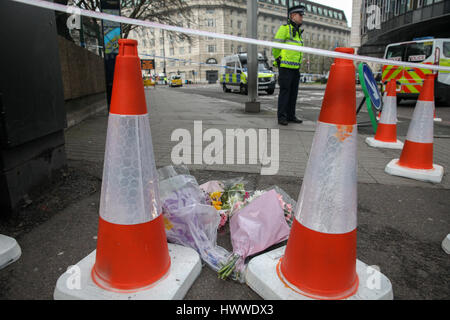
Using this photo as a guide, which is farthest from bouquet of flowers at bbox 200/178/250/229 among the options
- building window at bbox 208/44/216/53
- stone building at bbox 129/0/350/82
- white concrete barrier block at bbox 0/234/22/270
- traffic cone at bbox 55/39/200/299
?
building window at bbox 208/44/216/53

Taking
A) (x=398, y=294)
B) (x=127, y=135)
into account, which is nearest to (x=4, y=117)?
(x=127, y=135)

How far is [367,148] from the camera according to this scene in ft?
15.3

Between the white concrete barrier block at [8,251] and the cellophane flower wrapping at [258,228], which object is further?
the cellophane flower wrapping at [258,228]

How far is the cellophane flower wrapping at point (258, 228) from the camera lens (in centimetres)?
180

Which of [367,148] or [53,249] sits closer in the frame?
[53,249]

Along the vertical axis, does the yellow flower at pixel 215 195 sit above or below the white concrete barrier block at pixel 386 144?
above

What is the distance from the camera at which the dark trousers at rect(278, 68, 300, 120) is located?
588cm

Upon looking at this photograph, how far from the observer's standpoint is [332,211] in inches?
55.7

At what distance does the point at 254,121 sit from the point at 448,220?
4926 mm

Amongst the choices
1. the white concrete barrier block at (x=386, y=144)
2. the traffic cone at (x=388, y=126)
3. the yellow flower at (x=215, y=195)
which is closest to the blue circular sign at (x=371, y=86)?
the traffic cone at (x=388, y=126)

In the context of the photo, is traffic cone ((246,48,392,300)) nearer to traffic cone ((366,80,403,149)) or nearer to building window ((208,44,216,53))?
traffic cone ((366,80,403,149))

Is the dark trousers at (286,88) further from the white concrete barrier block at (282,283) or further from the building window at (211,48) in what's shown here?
Result: the building window at (211,48)

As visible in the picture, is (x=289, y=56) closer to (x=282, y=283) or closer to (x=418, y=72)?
(x=282, y=283)
